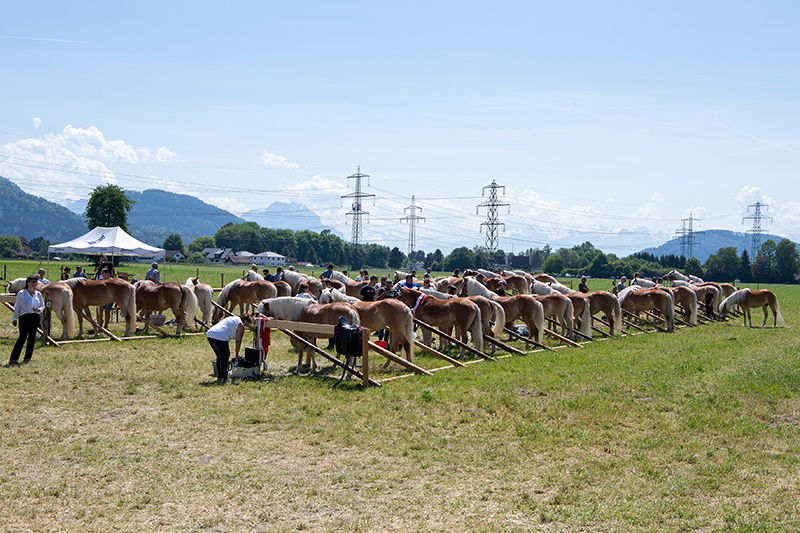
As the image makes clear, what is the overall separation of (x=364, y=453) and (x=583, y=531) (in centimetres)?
306

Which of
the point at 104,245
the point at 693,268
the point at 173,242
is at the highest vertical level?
the point at 104,245

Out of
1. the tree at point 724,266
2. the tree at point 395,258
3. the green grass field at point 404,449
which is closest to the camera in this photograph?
the green grass field at point 404,449

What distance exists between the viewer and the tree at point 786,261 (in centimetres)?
10606

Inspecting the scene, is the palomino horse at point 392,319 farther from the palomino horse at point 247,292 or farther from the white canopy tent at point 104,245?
the white canopy tent at point 104,245

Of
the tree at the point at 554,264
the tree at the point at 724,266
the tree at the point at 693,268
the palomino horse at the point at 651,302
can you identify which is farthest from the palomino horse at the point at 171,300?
the tree at the point at 554,264

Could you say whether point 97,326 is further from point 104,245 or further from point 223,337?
point 104,245

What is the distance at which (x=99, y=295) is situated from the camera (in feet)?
57.4

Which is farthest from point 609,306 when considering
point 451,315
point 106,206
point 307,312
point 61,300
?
point 106,206

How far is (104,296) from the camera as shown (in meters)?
17.5

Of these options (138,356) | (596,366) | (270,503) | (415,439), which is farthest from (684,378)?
(138,356)

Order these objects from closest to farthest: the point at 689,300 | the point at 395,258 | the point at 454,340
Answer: the point at 454,340
the point at 689,300
the point at 395,258

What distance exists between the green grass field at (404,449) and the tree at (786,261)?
108783 mm

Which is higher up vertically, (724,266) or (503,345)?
(724,266)

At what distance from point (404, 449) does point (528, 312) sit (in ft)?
33.5
